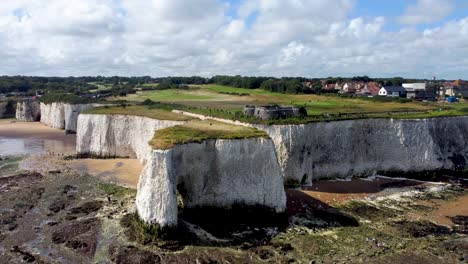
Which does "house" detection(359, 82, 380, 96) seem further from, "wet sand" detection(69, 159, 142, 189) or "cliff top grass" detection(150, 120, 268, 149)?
"cliff top grass" detection(150, 120, 268, 149)

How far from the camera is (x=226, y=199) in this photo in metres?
29.0

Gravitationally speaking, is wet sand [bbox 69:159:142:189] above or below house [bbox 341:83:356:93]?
below

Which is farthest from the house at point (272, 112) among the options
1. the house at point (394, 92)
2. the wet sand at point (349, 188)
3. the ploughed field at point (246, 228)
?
the house at point (394, 92)

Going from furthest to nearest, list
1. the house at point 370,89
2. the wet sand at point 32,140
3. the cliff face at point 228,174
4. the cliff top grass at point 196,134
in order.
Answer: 1. the house at point 370,89
2. the wet sand at point 32,140
3. the cliff face at point 228,174
4. the cliff top grass at point 196,134

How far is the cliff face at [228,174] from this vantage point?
2858 centimetres

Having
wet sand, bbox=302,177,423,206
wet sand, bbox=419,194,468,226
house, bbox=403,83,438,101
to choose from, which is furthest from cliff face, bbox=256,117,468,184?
house, bbox=403,83,438,101

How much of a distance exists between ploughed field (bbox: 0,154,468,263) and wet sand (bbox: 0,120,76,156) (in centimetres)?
1772

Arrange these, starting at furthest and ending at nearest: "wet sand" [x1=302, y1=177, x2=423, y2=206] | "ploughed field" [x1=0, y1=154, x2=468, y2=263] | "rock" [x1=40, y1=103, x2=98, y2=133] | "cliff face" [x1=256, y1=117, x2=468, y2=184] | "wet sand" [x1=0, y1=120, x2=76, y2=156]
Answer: "rock" [x1=40, y1=103, x2=98, y2=133] < "wet sand" [x1=0, y1=120, x2=76, y2=156] < "cliff face" [x1=256, y1=117, x2=468, y2=184] < "wet sand" [x1=302, y1=177, x2=423, y2=206] < "ploughed field" [x1=0, y1=154, x2=468, y2=263]

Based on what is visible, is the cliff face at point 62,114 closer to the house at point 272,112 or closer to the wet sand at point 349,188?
the house at point 272,112

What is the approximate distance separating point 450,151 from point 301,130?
18.8 meters

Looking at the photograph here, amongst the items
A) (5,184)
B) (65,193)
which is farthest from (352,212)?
(5,184)

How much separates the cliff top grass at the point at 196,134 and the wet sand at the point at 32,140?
25666 millimetres

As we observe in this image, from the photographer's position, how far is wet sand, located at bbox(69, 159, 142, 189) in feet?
127

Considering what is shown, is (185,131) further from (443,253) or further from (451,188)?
(451,188)
